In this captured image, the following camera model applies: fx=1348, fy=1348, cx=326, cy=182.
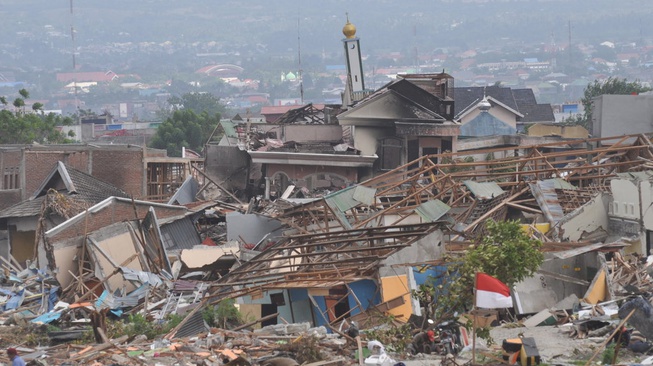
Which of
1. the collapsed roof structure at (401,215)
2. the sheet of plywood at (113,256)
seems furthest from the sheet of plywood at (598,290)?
the sheet of plywood at (113,256)

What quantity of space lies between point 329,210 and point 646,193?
6262 millimetres

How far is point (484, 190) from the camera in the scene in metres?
27.2

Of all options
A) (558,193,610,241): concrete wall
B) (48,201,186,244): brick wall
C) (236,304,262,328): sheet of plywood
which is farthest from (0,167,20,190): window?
(558,193,610,241): concrete wall

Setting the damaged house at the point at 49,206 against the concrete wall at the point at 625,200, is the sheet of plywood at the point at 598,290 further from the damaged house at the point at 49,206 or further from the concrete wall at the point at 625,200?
the damaged house at the point at 49,206

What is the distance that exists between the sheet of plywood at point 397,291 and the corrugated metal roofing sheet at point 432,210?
174 inches

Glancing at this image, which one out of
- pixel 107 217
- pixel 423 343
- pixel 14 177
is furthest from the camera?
pixel 14 177

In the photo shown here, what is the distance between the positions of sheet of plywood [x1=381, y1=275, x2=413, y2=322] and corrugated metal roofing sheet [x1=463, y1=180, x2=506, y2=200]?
626 cm

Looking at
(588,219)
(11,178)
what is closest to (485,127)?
(11,178)

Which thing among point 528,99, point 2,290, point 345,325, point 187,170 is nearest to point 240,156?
point 187,170

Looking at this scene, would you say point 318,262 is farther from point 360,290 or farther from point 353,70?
point 353,70

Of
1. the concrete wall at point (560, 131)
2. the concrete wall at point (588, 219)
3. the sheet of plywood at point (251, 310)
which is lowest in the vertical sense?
the sheet of plywood at point (251, 310)

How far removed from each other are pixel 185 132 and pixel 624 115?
49.3 meters

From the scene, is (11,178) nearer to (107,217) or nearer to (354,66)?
(107,217)

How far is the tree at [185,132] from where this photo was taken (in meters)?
83.3
